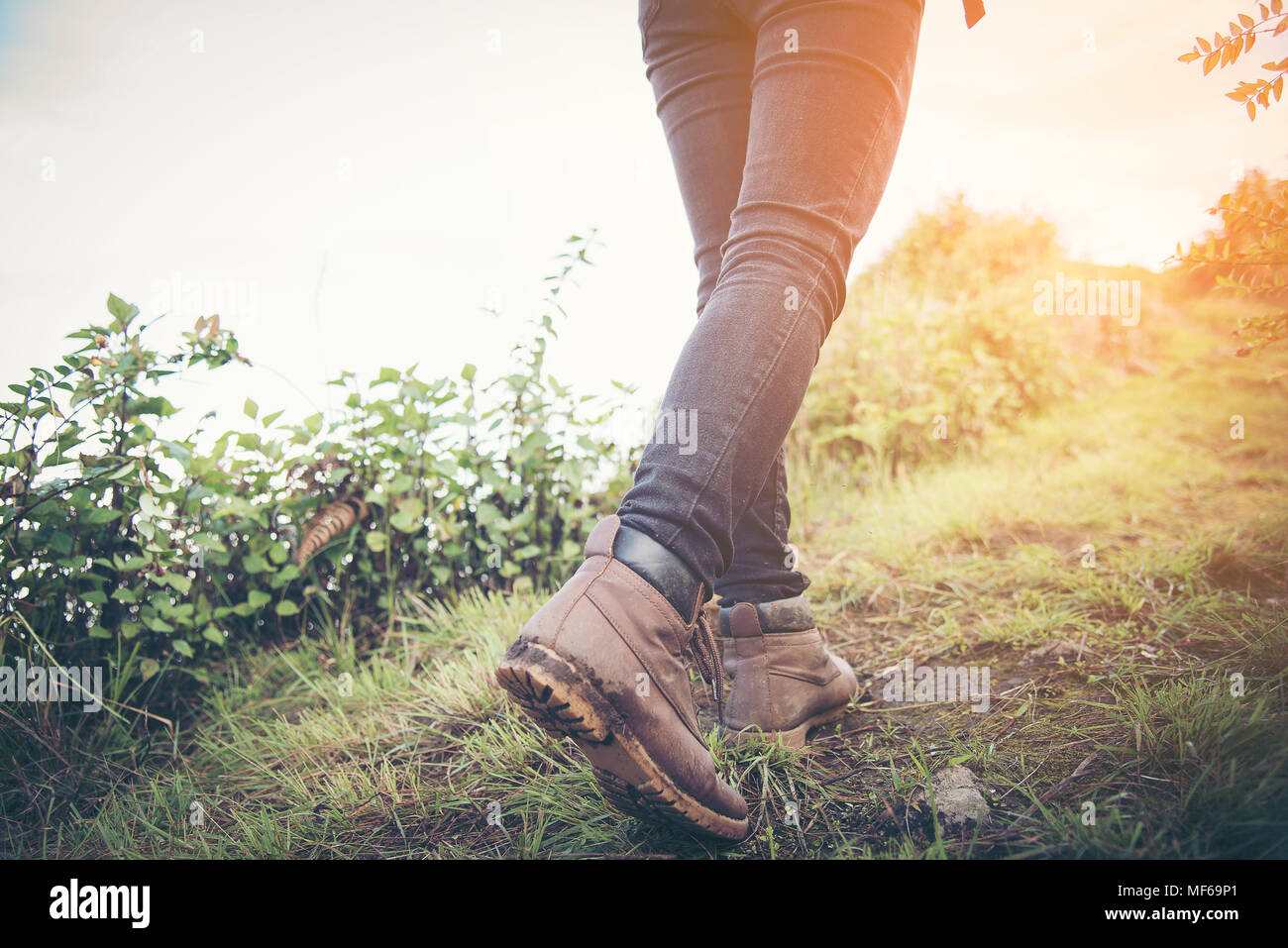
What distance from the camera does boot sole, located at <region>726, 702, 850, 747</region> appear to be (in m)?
1.28

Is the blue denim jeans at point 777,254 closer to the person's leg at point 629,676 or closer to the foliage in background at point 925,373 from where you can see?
the person's leg at point 629,676

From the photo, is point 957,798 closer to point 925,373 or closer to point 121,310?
point 121,310

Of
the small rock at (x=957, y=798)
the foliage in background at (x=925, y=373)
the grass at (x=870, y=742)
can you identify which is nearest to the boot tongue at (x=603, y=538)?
the grass at (x=870, y=742)

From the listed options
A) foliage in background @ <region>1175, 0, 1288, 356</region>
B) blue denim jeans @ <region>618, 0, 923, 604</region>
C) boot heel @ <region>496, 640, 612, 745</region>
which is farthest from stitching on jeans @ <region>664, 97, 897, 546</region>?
foliage in background @ <region>1175, 0, 1288, 356</region>

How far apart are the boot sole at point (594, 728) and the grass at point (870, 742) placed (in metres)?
0.17

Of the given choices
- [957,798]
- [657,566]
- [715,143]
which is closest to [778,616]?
[957,798]

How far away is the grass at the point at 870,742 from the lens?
39.7 inches

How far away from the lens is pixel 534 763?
1.34 meters

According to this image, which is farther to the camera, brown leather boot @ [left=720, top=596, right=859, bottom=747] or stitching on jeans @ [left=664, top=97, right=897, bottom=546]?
brown leather boot @ [left=720, top=596, right=859, bottom=747]

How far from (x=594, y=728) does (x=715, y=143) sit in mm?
1030

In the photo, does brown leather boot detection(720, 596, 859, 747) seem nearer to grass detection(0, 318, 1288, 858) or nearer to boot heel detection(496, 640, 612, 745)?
grass detection(0, 318, 1288, 858)

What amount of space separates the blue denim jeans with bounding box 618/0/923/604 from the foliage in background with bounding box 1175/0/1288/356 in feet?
2.85
